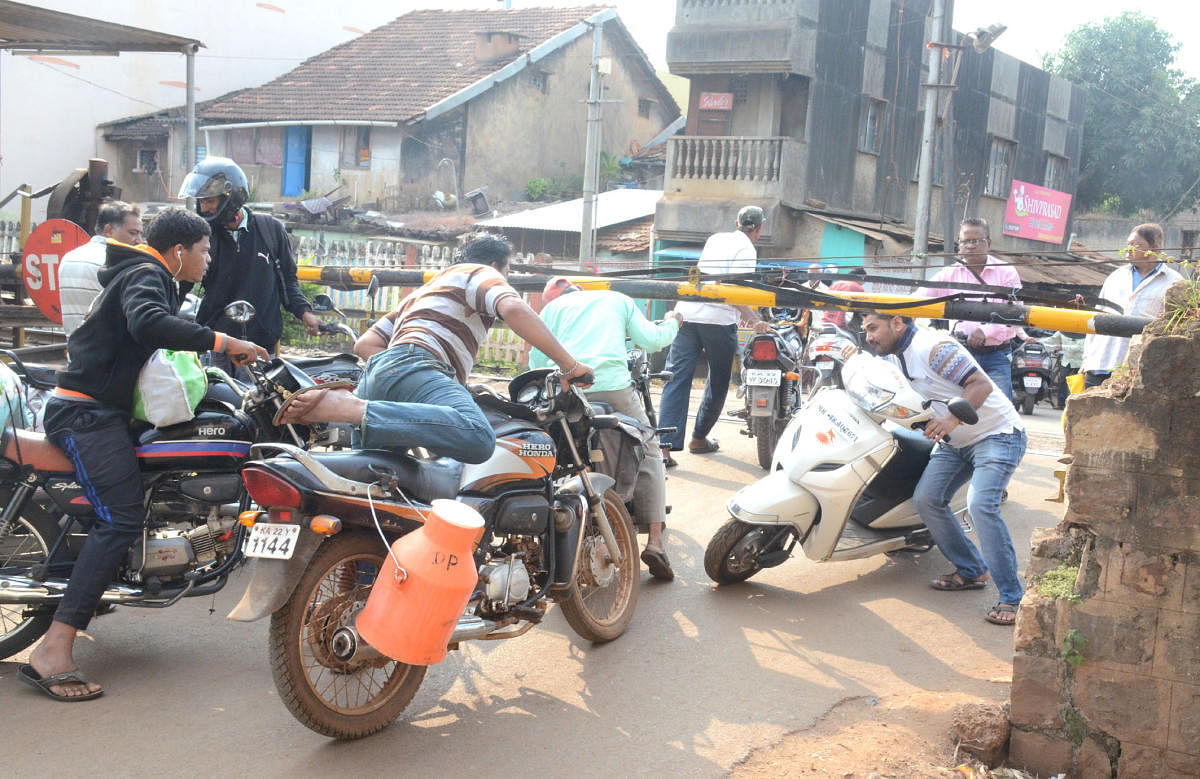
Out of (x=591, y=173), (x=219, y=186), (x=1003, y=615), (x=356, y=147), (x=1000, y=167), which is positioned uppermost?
(x=1000, y=167)

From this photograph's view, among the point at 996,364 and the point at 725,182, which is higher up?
the point at 725,182

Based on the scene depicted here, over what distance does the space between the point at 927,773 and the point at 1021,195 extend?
2962cm

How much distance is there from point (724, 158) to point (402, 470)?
18509mm

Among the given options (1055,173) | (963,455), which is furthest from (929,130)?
(1055,173)

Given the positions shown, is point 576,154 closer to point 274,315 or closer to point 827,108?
point 827,108

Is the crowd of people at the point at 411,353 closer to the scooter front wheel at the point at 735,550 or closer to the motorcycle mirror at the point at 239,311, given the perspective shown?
the motorcycle mirror at the point at 239,311

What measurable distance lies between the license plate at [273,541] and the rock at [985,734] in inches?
95.3

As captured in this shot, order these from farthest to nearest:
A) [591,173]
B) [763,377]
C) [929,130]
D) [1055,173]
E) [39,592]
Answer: [1055,173]
[591,173]
[929,130]
[763,377]
[39,592]

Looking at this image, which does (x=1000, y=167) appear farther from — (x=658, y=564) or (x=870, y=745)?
(x=870, y=745)

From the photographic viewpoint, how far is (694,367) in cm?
841

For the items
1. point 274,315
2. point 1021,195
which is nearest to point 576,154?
point 1021,195

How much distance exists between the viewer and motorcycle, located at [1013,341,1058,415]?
13.8 metres

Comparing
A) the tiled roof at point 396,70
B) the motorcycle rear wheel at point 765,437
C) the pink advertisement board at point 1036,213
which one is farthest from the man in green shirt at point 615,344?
the pink advertisement board at point 1036,213

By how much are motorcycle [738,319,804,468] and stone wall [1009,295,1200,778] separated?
4.31 metres
